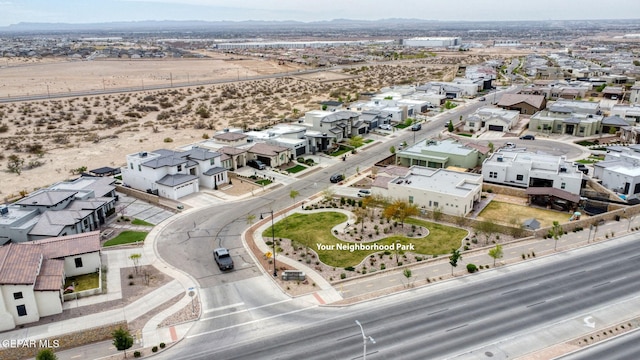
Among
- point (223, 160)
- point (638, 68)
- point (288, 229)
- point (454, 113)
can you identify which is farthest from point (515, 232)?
point (638, 68)

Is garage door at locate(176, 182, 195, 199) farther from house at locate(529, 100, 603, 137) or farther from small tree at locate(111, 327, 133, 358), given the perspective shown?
house at locate(529, 100, 603, 137)

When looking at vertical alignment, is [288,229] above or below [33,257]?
below

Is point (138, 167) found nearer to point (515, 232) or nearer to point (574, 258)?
point (515, 232)

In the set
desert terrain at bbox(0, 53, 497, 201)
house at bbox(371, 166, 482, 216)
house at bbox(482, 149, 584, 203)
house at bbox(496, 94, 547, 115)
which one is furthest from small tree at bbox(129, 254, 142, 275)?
house at bbox(496, 94, 547, 115)

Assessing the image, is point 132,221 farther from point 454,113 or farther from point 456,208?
point 454,113

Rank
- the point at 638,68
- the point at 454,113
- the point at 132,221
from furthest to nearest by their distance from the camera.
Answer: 1. the point at 638,68
2. the point at 454,113
3. the point at 132,221

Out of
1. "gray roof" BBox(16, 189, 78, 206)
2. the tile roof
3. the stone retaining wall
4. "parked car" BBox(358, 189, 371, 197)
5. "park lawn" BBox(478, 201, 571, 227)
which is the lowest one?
the stone retaining wall

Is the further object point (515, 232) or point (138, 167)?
point (138, 167)

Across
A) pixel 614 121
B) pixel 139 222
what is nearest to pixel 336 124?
pixel 139 222

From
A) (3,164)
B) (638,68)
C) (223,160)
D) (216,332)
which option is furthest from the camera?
(638,68)
